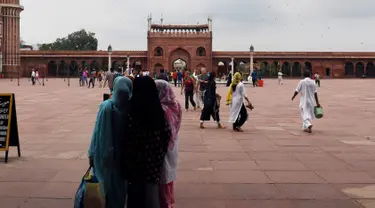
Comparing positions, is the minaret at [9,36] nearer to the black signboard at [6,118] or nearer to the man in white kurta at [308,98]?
the man in white kurta at [308,98]

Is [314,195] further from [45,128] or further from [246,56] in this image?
[246,56]

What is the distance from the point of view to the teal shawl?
3270 mm

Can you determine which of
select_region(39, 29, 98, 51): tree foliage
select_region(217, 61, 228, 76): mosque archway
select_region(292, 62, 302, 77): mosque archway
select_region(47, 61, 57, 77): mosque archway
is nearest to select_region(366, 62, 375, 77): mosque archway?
select_region(292, 62, 302, 77): mosque archway

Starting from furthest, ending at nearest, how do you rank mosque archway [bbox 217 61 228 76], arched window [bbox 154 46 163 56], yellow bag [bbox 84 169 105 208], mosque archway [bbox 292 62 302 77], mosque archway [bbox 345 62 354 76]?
mosque archway [bbox 292 62 302 77], mosque archway [bbox 345 62 354 76], arched window [bbox 154 46 163 56], mosque archway [bbox 217 61 228 76], yellow bag [bbox 84 169 105 208]

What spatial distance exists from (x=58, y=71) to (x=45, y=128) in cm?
4818

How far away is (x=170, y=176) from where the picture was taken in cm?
345

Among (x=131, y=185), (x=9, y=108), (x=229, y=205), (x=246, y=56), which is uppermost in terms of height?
(x=246, y=56)

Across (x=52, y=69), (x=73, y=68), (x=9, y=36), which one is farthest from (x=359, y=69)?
(x=9, y=36)

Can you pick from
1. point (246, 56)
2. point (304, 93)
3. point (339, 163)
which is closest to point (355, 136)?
point (304, 93)

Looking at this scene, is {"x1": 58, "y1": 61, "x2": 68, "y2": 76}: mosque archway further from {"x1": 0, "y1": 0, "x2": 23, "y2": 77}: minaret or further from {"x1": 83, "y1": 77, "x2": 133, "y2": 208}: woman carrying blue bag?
{"x1": 83, "y1": 77, "x2": 133, "y2": 208}: woman carrying blue bag

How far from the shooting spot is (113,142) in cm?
329

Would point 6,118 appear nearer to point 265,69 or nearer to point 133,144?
point 133,144

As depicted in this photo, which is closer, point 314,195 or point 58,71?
point 314,195

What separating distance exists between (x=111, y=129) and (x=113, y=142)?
94mm
